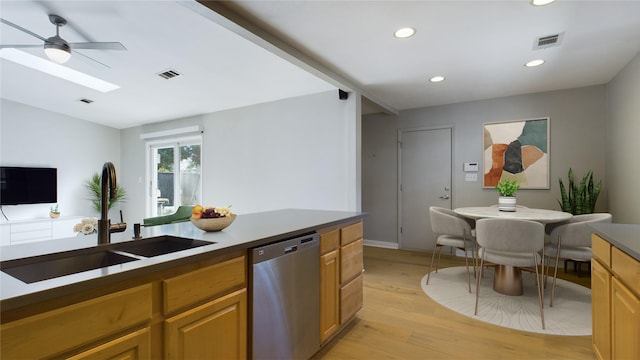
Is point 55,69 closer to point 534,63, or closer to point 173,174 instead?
point 173,174

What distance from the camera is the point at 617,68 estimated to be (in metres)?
3.14

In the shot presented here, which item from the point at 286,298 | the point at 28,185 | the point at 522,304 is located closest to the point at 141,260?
the point at 286,298

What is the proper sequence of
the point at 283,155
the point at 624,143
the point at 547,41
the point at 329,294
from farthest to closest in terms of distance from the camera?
the point at 283,155, the point at 624,143, the point at 547,41, the point at 329,294

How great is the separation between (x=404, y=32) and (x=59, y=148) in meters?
7.16

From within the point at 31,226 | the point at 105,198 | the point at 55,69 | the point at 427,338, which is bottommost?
the point at 427,338

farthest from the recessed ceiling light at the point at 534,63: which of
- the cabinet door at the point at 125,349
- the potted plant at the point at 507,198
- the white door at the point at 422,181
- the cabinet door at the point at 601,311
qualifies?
the cabinet door at the point at 125,349

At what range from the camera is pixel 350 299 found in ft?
7.32

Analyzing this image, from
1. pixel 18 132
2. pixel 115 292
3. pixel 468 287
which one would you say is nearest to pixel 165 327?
pixel 115 292

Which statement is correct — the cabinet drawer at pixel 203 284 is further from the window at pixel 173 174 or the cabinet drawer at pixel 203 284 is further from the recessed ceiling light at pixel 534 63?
the window at pixel 173 174

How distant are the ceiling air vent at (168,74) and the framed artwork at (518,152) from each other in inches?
175

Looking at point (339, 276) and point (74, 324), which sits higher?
point (74, 324)

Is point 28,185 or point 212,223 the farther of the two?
point 28,185

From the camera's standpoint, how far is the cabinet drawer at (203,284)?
42.1 inches

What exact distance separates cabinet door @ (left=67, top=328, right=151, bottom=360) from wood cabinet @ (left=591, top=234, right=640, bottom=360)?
6.42 feet
